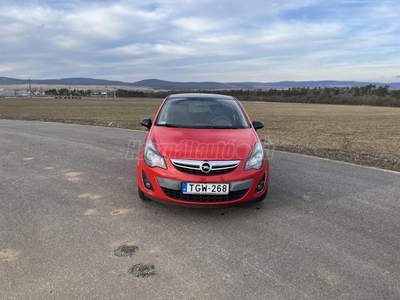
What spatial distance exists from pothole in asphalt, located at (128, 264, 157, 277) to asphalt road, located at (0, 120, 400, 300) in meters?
0.02

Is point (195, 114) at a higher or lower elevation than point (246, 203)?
higher

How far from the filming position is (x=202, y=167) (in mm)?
4117

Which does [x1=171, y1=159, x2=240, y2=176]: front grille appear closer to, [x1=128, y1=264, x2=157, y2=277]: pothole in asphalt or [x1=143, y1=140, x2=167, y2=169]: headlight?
[x1=143, y1=140, x2=167, y2=169]: headlight

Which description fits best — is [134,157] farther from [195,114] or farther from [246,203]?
[246,203]

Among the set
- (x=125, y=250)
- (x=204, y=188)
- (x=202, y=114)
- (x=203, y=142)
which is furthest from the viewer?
(x=202, y=114)

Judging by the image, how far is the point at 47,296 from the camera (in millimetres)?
2666

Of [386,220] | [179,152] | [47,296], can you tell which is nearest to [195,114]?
[179,152]

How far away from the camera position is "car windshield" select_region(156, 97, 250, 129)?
17.7 feet

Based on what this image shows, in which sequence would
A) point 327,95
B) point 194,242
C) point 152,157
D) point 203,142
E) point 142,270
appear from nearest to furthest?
point 142,270 → point 194,242 → point 152,157 → point 203,142 → point 327,95

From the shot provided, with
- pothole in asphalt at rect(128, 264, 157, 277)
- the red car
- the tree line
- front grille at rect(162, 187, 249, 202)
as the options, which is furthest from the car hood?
the tree line

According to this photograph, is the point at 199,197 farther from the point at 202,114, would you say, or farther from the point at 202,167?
the point at 202,114

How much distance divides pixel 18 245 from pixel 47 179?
2.57 metres

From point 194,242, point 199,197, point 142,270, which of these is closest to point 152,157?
point 199,197

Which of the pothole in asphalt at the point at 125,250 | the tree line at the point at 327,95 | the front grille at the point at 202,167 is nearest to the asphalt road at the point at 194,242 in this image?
the pothole in asphalt at the point at 125,250
